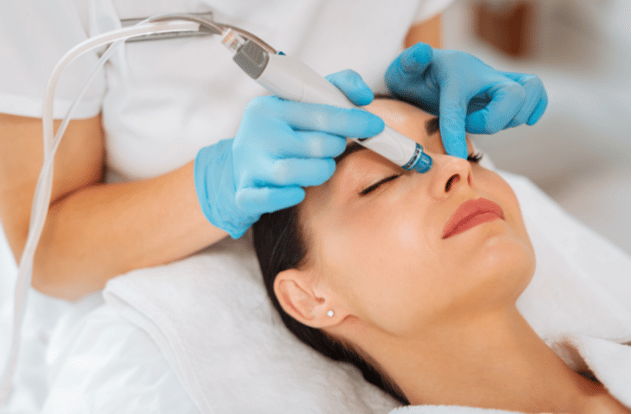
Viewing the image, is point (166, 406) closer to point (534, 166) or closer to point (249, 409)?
point (249, 409)

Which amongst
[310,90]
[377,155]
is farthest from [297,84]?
[377,155]

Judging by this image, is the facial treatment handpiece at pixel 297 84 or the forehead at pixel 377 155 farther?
the forehead at pixel 377 155

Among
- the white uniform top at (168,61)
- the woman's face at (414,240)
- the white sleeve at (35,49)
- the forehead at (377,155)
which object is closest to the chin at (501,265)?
the woman's face at (414,240)

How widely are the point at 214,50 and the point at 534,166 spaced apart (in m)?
1.43

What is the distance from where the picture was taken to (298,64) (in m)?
0.68

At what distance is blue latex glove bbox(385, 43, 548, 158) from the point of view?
0.86 metres

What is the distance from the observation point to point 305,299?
94 centimetres

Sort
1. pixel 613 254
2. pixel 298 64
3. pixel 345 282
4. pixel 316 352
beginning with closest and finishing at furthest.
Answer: pixel 298 64, pixel 345 282, pixel 316 352, pixel 613 254

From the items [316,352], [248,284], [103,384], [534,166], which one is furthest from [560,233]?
[103,384]

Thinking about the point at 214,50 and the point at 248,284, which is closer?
the point at 214,50

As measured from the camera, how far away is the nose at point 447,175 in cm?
78

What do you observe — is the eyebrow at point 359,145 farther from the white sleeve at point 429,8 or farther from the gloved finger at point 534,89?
the white sleeve at point 429,8

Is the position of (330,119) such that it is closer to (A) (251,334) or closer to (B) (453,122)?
(B) (453,122)

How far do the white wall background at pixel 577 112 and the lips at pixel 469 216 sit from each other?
108 cm
